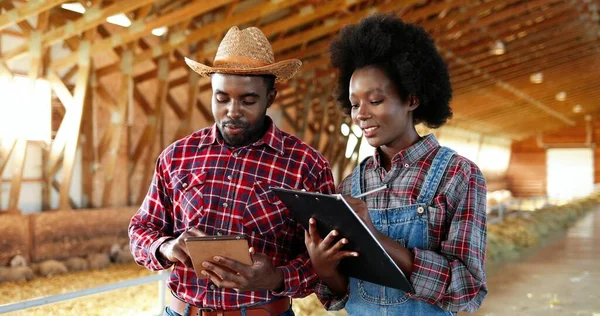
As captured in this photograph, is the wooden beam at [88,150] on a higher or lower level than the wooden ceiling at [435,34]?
lower

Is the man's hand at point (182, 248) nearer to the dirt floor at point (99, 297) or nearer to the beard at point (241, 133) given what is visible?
the beard at point (241, 133)

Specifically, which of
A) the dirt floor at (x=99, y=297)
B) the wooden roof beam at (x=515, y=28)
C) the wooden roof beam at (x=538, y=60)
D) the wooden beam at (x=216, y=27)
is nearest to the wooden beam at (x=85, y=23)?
the wooden beam at (x=216, y=27)

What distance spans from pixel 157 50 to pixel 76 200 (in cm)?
215

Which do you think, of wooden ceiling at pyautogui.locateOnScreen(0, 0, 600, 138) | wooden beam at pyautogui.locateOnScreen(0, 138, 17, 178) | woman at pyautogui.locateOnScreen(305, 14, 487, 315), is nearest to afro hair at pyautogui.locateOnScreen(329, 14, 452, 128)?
woman at pyautogui.locateOnScreen(305, 14, 487, 315)

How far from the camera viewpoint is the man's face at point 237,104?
5.57 ft

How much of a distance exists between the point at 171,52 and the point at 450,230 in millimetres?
7024

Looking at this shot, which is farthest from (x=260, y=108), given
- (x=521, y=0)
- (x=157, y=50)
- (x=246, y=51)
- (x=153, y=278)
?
(x=521, y=0)

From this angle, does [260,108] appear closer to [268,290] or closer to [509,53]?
[268,290]

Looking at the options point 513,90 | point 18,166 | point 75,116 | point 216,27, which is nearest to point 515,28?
point 513,90

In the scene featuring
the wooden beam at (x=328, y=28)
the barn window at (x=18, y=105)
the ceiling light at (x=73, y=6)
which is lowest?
the barn window at (x=18, y=105)

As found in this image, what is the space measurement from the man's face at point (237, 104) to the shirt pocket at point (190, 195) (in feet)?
0.47

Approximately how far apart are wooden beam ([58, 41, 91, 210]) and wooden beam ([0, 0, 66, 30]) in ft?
3.50

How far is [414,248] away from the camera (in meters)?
1.47

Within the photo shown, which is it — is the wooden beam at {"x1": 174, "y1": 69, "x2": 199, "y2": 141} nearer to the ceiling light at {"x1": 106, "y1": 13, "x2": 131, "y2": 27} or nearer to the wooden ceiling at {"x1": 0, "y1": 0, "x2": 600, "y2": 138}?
the wooden ceiling at {"x1": 0, "y1": 0, "x2": 600, "y2": 138}
